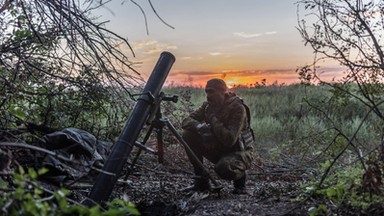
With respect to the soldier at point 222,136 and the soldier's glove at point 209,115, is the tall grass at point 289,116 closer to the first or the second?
the soldier at point 222,136

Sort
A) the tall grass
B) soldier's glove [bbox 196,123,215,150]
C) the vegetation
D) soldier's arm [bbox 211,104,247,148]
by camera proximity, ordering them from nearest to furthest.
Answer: the vegetation < soldier's arm [bbox 211,104,247,148] < soldier's glove [bbox 196,123,215,150] < the tall grass

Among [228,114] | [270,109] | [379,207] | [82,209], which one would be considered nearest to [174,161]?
[228,114]

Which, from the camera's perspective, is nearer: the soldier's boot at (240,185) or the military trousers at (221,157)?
the military trousers at (221,157)

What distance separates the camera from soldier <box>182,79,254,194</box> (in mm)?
5992

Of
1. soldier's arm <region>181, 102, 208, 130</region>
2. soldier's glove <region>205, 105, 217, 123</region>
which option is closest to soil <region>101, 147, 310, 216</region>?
soldier's arm <region>181, 102, 208, 130</region>

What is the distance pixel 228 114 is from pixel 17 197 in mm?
3886

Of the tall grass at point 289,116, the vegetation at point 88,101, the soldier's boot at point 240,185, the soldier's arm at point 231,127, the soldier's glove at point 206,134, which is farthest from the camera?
the tall grass at point 289,116

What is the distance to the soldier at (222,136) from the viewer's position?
19.7 ft

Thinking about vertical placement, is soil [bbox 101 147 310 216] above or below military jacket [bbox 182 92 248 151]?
below

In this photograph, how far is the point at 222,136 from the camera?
591 centimetres

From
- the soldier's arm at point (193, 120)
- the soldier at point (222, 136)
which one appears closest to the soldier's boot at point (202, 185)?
the soldier at point (222, 136)

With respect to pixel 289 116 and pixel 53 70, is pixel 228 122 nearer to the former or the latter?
pixel 53 70

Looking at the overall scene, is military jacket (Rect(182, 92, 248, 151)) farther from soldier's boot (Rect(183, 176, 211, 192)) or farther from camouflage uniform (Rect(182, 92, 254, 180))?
soldier's boot (Rect(183, 176, 211, 192))

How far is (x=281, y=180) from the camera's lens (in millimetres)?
7699
